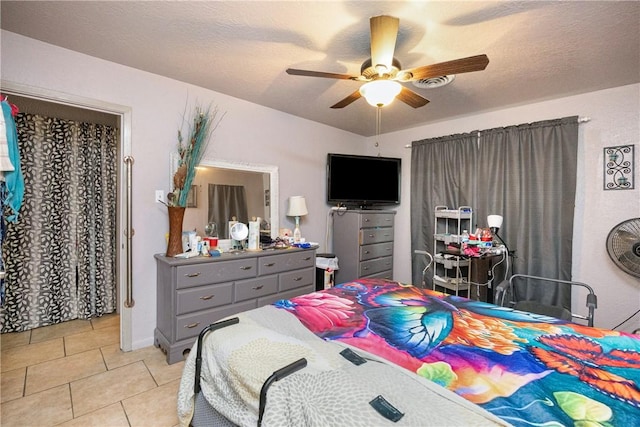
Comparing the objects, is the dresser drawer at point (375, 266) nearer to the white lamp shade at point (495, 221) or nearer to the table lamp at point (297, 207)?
the table lamp at point (297, 207)

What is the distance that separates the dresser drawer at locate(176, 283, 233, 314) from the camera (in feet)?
7.47

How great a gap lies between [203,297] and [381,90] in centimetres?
Result: 207

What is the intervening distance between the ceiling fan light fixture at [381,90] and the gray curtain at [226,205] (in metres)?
1.77

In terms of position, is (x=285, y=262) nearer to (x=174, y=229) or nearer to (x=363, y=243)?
(x=174, y=229)

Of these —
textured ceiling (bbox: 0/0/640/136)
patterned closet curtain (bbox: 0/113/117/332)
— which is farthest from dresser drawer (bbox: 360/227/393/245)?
patterned closet curtain (bbox: 0/113/117/332)

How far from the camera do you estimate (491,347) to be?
46.7 inches

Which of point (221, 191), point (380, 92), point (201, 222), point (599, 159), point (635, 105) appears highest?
point (635, 105)

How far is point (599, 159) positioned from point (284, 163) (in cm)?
319

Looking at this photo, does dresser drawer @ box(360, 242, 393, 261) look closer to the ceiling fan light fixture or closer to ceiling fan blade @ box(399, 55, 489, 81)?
the ceiling fan light fixture

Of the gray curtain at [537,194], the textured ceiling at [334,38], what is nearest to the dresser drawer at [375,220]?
the gray curtain at [537,194]

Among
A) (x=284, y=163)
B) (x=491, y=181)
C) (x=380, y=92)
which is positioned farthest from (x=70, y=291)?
(x=491, y=181)

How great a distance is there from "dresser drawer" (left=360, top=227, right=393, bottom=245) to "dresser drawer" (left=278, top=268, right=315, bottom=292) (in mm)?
887

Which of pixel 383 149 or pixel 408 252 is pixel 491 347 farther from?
pixel 383 149

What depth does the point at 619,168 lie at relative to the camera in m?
2.62
